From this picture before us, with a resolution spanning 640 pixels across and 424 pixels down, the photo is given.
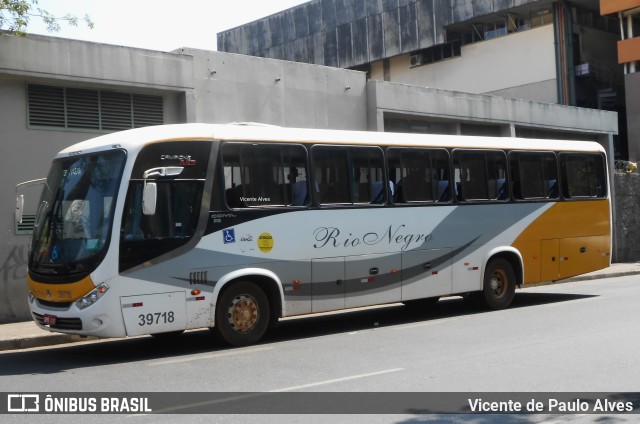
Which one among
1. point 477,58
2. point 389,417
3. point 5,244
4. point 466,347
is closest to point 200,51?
point 5,244

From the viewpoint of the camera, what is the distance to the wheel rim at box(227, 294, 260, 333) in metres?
11.5

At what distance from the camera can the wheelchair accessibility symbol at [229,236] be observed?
37.2ft

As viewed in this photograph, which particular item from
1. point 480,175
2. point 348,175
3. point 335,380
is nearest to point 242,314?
point 348,175

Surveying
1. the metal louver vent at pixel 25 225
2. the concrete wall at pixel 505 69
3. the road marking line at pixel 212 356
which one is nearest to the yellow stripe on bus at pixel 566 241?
the road marking line at pixel 212 356

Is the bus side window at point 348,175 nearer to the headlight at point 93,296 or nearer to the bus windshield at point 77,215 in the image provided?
the bus windshield at point 77,215

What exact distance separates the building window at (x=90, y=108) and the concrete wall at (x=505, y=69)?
91.8 feet

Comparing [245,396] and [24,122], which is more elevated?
Answer: [24,122]

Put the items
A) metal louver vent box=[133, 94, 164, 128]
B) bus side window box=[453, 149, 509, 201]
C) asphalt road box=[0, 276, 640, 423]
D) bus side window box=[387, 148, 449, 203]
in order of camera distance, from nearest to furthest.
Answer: asphalt road box=[0, 276, 640, 423] < bus side window box=[387, 148, 449, 203] < bus side window box=[453, 149, 509, 201] < metal louver vent box=[133, 94, 164, 128]

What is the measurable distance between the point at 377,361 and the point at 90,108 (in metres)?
9.16

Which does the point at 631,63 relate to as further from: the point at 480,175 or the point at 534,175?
the point at 480,175

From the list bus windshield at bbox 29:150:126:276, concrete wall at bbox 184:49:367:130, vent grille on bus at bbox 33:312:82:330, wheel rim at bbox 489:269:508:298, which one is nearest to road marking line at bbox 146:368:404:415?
vent grille on bus at bbox 33:312:82:330

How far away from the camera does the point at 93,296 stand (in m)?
10.2

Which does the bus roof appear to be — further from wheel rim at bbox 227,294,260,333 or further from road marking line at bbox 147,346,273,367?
road marking line at bbox 147,346,273,367

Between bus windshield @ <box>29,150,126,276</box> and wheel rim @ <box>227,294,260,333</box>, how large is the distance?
7.24 ft
